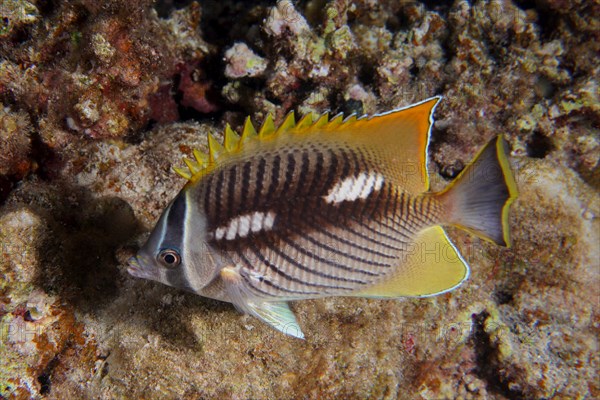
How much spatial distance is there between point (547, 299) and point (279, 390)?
2.38 m

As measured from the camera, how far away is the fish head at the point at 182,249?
1.75 m

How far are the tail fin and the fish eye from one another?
1321 millimetres

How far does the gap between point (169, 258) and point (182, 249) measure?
0.25ft

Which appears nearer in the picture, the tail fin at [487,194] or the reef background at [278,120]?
the tail fin at [487,194]

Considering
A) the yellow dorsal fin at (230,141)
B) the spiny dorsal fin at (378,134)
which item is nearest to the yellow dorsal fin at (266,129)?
the spiny dorsal fin at (378,134)

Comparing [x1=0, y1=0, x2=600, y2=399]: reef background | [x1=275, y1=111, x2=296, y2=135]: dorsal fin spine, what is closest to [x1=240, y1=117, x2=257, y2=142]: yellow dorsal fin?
[x1=275, y1=111, x2=296, y2=135]: dorsal fin spine

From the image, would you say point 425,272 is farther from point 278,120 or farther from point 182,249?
point 278,120

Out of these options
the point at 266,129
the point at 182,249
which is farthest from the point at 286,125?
the point at 182,249

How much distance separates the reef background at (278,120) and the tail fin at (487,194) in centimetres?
111

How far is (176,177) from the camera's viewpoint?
9.24 feet

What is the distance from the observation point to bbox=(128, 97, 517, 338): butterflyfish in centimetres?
175

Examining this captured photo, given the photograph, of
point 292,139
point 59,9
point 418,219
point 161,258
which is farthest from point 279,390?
point 59,9

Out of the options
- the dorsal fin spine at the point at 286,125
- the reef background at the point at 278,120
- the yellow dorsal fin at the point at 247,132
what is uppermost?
the dorsal fin spine at the point at 286,125

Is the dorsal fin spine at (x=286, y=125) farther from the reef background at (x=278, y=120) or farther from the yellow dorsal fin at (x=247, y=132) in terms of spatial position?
the reef background at (x=278, y=120)
